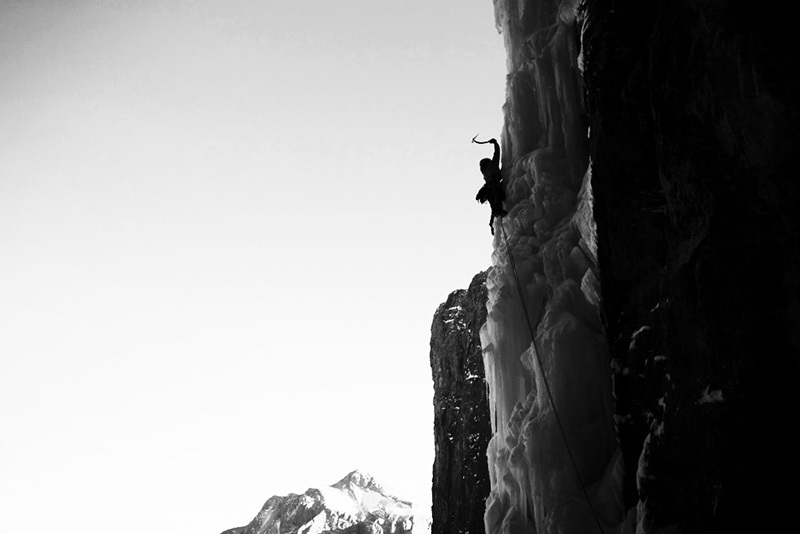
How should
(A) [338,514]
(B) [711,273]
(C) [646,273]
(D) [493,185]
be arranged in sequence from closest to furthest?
(B) [711,273] → (C) [646,273] → (D) [493,185] → (A) [338,514]

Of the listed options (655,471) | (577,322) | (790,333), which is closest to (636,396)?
(655,471)

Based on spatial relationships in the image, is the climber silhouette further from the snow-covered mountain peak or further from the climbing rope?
the snow-covered mountain peak

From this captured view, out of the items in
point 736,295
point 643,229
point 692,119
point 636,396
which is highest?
point 692,119

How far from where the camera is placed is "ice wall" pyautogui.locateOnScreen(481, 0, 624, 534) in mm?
8953

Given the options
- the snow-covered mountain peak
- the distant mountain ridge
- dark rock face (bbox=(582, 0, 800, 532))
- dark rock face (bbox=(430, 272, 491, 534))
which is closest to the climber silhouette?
dark rock face (bbox=(582, 0, 800, 532))

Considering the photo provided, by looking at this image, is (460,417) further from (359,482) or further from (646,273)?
(359,482)

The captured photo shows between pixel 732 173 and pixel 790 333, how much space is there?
154 cm

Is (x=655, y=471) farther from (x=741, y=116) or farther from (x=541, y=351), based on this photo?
(x=741, y=116)

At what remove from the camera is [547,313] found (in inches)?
394

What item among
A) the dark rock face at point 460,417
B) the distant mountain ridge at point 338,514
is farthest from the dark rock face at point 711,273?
the distant mountain ridge at point 338,514

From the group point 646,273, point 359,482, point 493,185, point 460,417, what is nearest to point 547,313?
point 646,273

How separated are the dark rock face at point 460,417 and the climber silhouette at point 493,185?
57.8ft

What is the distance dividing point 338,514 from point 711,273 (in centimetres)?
8198

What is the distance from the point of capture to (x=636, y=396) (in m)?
8.11
